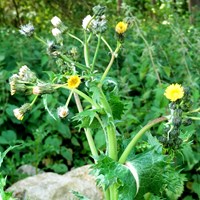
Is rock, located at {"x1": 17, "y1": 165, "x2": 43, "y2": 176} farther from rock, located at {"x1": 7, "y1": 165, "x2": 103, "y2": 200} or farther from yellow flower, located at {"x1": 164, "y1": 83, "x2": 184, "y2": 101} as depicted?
yellow flower, located at {"x1": 164, "y1": 83, "x2": 184, "y2": 101}

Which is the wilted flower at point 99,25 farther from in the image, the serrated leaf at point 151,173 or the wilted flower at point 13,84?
the serrated leaf at point 151,173

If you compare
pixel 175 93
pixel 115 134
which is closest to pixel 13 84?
pixel 115 134

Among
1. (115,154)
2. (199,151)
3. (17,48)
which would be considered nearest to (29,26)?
(115,154)

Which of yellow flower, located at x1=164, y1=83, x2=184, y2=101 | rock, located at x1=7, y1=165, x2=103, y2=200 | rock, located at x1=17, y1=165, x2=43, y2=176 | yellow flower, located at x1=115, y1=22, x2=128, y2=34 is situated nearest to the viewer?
yellow flower, located at x1=164, y1=83, x2=184, y2=101

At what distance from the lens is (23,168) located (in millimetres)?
4293

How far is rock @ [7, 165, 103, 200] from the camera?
10.7 feet

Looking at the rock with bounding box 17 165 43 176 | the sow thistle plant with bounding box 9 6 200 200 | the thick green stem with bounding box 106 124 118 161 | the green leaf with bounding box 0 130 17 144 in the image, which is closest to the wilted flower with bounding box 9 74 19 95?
the sow thistle plant with bounding box 9 6 200 200

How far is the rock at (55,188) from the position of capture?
326 centimetres

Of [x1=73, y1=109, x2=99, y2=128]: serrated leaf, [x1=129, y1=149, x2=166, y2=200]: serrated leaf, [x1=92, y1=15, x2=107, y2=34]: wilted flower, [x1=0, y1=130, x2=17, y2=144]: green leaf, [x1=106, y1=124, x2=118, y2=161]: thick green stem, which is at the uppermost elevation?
[x1=92, y1=15, x2=107, y2=34]: wilted flower

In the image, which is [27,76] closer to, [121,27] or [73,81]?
[73,81]

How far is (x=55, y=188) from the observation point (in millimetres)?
3295

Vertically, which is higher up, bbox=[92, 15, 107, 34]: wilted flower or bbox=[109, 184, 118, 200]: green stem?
bbox=[92, 15, 107, 34]: wilted flower

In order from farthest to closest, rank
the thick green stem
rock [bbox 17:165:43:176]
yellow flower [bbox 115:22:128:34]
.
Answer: rock [bbox 17:165:43:176] < yellow flower [bbox 115:22:128:34] < the thick green stem

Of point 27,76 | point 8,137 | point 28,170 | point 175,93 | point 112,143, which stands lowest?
point 28,170
